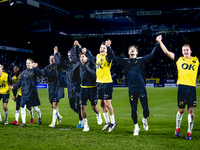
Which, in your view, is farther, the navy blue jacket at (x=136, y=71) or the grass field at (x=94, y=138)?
the navy blue jacket at (x=136, y=71)

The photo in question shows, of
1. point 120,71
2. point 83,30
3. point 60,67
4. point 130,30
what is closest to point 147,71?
point 120,71

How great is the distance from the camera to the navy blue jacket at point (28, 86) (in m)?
7.90

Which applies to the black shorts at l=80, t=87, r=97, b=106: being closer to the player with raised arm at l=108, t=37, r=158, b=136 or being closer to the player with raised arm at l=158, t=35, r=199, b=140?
the player with raised arm at l=108, t=37, r=158, b=136

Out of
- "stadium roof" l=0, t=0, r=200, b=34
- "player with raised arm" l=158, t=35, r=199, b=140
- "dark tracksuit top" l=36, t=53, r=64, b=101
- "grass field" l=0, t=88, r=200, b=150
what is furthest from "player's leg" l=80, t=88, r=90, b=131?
"stadium roof" l=0, t=0, r=200, b=34

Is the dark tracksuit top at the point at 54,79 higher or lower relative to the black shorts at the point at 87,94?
higher

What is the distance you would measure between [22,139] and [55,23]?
3425 cm

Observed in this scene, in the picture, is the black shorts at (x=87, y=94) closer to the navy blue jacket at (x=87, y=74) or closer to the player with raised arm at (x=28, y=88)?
the navy blue jacket at (x=87, y=74)

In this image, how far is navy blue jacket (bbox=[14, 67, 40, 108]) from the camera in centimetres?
790

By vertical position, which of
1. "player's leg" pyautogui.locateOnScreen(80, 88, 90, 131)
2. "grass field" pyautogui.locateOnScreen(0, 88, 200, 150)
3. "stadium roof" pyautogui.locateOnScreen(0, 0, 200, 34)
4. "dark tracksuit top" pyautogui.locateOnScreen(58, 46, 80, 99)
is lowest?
"grass field" pyautogui.locateOnScreen(0, 88, 200, 150)

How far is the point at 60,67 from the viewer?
26.2 ft

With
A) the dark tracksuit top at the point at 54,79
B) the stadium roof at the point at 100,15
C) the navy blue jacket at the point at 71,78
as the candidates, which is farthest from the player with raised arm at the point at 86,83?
the stadium roof at the point at 100,15

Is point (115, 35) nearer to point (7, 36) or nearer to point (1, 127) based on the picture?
point (7, 36)

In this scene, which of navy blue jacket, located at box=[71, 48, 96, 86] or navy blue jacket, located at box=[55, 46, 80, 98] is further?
navy blue jacket, located at box=[55, 46, 80, 98]

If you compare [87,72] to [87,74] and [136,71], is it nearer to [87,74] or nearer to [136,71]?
[87,74]
